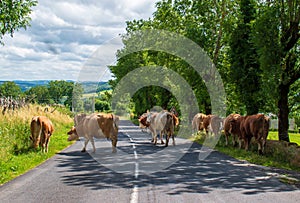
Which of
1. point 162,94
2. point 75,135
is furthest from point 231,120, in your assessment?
point 162,94

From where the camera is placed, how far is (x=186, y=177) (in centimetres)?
1077

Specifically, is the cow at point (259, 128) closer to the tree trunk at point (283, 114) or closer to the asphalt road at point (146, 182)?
the tree trunk at point (283, 114)

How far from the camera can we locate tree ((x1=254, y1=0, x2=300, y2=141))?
61.3 ft

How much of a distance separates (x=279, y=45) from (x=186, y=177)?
35.8 feet

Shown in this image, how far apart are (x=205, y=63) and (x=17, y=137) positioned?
677 inches

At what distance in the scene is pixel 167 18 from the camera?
3881cm

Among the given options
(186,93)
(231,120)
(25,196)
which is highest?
(186,93)

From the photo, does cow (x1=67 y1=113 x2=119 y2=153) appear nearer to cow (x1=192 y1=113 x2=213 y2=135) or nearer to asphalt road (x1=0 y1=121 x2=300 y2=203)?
asphalt road (x1=0 y1=121 x2=300 y2=203)

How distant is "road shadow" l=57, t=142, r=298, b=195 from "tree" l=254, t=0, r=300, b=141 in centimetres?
647

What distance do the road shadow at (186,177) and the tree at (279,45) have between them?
647 centimetres

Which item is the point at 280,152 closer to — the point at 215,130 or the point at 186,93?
the point at 215,130

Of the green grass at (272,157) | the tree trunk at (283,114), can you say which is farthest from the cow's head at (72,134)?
the tree trunk at (283,114)

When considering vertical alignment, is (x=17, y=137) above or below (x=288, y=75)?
below

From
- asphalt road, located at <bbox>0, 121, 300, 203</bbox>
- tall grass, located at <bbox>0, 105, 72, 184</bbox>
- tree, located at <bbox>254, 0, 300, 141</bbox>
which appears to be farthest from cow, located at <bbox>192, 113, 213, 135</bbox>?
asphalt road, located at <bbox>0, 121, 300, 203</bbox>
